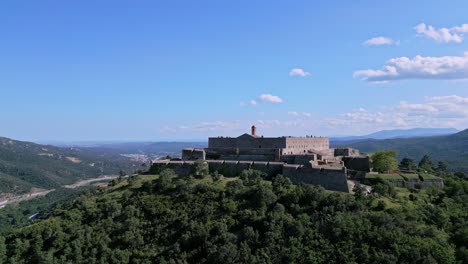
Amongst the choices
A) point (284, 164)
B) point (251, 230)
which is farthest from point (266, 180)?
point (251, 230)

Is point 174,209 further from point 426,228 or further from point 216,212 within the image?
point 426,228

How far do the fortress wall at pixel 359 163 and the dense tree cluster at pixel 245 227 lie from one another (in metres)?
8.45

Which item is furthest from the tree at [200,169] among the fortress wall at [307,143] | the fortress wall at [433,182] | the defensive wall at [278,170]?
the fortress wall at [433,182]

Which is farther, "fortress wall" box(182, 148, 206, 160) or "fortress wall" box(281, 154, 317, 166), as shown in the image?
"fortress wall" box(182, 148, 206, 160)

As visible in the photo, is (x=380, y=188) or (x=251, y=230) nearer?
(x=251, y=230)

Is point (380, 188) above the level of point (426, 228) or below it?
above

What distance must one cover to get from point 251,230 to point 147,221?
13736 mm

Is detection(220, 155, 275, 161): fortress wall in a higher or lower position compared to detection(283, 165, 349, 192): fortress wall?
higher

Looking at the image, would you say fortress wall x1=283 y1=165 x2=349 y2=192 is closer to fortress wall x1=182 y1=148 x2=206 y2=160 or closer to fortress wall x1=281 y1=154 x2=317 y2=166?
fortress wall x1=281 y1=154 x2=317 y2=166

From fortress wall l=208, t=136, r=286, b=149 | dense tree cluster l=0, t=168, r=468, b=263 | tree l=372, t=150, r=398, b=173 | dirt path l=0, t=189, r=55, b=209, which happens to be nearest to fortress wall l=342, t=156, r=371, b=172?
tree l=372, t=150, r=398, b=173

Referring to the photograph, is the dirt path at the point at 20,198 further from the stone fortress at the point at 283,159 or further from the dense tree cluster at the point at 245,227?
the stone fortress at the point at 283,159

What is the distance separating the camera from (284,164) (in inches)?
2119

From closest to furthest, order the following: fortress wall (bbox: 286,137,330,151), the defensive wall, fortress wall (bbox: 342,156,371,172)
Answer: the defensive wall, fortress wall (bbox: 342,156,371,172), fortress wall (bbox: 286,137,330,151)

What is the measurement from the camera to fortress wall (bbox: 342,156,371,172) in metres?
56.3
